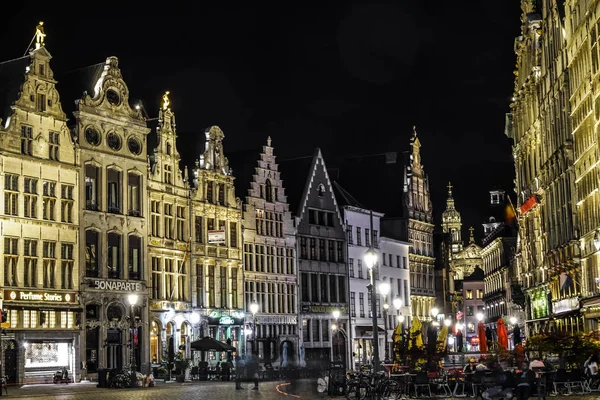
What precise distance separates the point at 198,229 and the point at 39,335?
1653cm

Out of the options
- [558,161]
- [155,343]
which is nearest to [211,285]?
[155,343]

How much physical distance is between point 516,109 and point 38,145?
43.9 m

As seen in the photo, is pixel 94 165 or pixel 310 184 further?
Answer: pixel 310 184

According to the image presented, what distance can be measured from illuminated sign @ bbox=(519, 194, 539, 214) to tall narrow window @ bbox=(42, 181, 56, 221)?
36700mm

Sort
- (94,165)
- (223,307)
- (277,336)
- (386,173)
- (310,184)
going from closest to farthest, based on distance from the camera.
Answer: (94,165)
(223,307)
(277,336)
(310,184)
(386,173)

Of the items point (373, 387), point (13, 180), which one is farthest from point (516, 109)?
point (373, 387)

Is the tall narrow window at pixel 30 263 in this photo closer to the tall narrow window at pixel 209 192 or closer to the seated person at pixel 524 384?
the tall narrow window at pixel 209 192

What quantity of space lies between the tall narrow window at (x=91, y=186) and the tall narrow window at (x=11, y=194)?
5.50 metres

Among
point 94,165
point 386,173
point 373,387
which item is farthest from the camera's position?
point 386,173

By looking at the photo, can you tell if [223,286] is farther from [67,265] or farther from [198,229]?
[67,265]

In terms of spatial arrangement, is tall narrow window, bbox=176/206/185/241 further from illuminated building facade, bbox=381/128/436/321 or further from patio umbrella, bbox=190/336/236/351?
illuminated building facade, bbox=381/128/436/321

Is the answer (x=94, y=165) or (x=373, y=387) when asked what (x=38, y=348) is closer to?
(x=94, y=165)

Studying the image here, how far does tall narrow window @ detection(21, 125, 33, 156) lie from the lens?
190 feet

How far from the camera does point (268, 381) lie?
5944 cm
